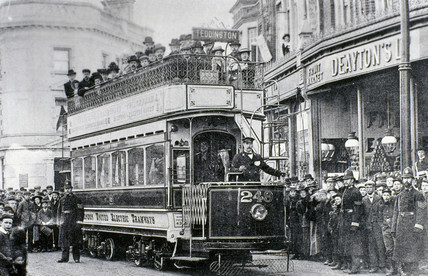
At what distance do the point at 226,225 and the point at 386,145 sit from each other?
7.14 meters

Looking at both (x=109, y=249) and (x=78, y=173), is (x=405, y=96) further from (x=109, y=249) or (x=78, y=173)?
(x=78, y=173)

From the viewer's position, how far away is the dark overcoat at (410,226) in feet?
36.6

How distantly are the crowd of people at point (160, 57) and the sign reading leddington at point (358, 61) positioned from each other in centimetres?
347

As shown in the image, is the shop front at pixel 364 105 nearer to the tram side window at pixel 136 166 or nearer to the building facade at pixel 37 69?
the tram side window at pixel 136 166

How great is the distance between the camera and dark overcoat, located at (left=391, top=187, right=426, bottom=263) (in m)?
11.2

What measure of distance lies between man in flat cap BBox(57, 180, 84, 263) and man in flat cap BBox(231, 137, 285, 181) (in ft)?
18.0

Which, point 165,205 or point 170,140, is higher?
point 170,140

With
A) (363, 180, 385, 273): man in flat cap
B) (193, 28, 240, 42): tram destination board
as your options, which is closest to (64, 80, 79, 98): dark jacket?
(193, 28, 240, 42): tram destination board

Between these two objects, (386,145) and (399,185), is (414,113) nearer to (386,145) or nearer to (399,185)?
(386,145)

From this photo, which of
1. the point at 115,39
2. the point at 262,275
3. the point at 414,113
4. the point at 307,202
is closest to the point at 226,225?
the point at 262,275

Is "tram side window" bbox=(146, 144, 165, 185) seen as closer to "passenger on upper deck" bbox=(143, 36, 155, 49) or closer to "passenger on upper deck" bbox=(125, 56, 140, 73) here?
"passenger on upper deck" bbox=(125, 56, 140, 73)

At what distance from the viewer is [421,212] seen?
11.1 m

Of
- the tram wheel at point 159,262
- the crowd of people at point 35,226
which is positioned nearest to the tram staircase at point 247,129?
the tram wheel at point 159,262

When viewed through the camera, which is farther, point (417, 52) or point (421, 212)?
point (417, 52)
